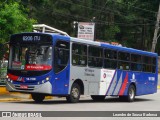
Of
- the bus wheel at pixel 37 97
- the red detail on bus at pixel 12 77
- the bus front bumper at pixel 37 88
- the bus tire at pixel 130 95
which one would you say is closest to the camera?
the bus front bumper at pixel 37 88

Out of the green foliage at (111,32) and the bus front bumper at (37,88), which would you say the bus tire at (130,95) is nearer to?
the bus front bumper at (37,88)

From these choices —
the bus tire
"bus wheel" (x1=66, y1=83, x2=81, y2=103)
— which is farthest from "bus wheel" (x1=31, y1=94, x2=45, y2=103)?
the bus tire

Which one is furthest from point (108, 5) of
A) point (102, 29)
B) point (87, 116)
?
point (87, 116)

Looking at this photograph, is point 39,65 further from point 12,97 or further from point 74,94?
point 12,97

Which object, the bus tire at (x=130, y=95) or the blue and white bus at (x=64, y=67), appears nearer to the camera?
the blue and white bus at (x=64, y=67)

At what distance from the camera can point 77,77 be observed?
20.9 metres

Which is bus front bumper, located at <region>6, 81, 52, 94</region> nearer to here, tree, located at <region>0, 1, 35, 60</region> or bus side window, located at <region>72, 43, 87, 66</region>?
bus side window, located at <region>72, 43, 87, 66</region>

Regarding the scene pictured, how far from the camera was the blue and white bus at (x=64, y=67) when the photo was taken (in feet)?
63.6

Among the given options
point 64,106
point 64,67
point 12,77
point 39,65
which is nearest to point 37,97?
point 12,77

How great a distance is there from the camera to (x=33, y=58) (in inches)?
769

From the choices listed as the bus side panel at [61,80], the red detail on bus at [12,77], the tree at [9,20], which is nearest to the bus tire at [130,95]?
the bus side panel at [61,80]

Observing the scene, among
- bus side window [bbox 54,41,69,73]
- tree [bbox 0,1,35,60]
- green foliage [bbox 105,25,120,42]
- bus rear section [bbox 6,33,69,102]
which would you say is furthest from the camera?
green foliage [bbox 105,25,120,42]

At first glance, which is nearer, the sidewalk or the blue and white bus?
the blue and white bus

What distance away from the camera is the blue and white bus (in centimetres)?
1939
